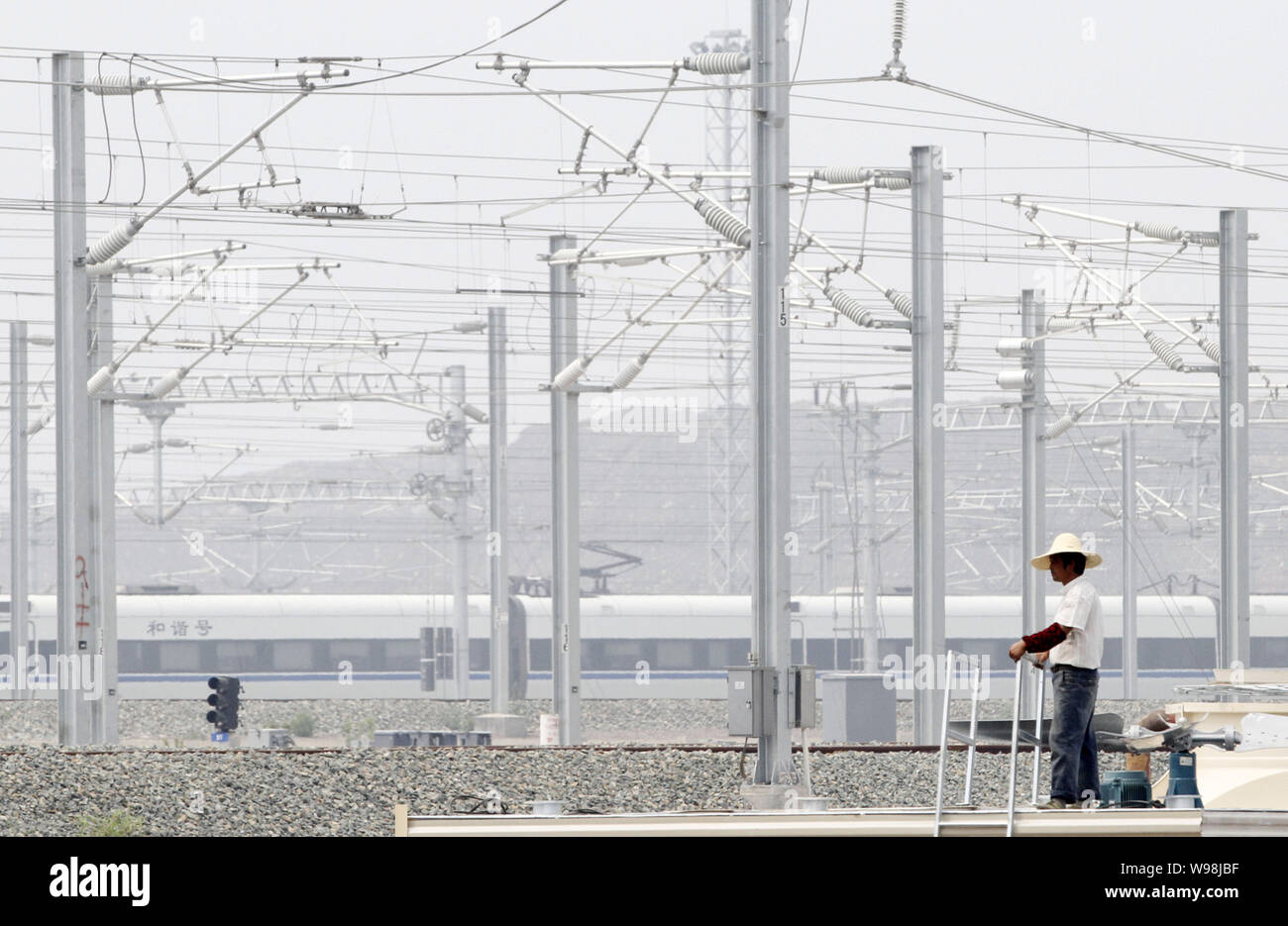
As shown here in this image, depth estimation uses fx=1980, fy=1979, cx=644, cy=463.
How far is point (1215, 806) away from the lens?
414 inches

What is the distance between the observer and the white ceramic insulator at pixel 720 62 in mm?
19891

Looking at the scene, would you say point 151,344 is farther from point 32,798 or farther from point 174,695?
point 174,695

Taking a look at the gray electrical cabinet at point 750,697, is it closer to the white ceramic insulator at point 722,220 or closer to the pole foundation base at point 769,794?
the pole foundation base at point 769,794

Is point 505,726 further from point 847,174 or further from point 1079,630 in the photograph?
point 1079,630

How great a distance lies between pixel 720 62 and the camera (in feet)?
65.3

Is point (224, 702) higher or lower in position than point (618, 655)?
higher

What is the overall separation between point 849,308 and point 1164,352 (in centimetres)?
737

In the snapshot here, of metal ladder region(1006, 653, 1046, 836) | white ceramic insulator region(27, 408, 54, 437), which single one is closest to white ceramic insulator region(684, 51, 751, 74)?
metal ladder region(1006, 653, 1046, 836)

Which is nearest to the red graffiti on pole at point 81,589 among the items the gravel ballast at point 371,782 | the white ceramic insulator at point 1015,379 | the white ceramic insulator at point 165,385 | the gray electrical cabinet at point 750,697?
the gravel ballast at point 371,782

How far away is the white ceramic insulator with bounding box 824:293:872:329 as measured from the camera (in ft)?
89.0

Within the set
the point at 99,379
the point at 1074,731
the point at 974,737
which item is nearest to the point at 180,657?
the point at 99,379

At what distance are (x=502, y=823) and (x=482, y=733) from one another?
21856 mm
